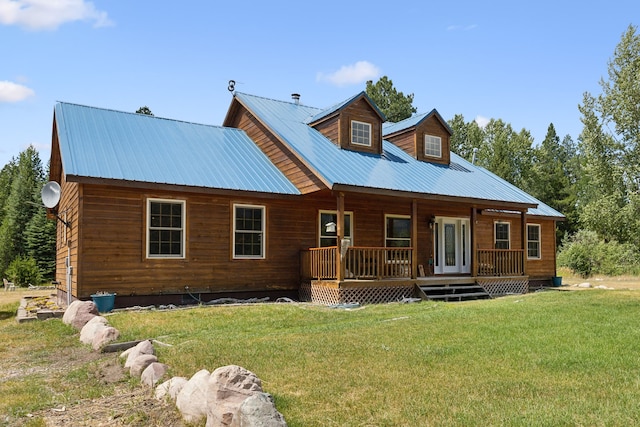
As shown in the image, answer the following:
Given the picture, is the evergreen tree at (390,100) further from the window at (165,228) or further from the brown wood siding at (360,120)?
the window at (165,228)

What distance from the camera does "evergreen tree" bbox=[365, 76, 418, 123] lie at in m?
43.7

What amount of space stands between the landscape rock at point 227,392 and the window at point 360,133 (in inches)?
555

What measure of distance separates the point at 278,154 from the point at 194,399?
1278 cm

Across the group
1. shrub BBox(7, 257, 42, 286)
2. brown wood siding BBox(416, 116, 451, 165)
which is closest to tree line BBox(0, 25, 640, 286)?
shrub BBox(7, 257, 42, 286)

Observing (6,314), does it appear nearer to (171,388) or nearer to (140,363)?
(140,363)

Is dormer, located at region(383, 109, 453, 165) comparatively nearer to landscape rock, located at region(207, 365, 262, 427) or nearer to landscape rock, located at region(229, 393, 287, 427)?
landscape rock, located at region(207, 365, 262, 427)

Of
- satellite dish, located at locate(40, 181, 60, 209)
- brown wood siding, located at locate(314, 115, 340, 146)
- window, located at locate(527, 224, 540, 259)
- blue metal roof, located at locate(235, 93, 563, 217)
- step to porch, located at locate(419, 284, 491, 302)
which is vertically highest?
brown wood siding, located at locate(314, 115, 340, 146)

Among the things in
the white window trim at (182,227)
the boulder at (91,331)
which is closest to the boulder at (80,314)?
the boulder at (91,331)

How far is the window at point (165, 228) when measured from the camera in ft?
44.7

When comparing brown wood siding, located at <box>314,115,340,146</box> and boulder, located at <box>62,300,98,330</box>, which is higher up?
brown wood siding, located at <box>314,115,340,146</box>

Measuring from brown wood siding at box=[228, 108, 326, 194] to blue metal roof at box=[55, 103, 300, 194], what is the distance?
241 millimetres

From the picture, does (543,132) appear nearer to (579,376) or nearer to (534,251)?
(534,251)

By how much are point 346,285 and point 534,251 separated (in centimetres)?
1282

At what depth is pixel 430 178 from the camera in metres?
17.8
